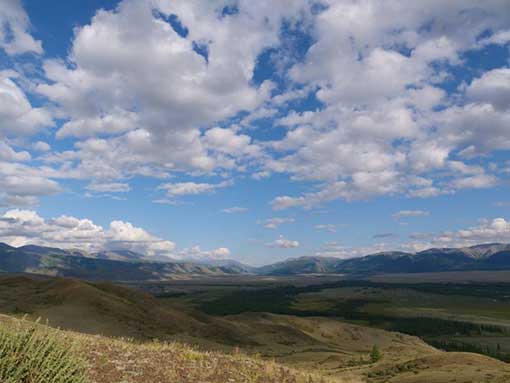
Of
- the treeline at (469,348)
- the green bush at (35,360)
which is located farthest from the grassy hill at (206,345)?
the treeline at (469,348)

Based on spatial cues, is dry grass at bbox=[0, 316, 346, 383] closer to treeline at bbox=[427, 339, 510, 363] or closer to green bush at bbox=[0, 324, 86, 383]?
green bush at bbox=[0, 324, 86, 383]

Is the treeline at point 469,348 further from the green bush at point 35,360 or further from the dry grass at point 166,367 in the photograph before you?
the green bush at point 35,360

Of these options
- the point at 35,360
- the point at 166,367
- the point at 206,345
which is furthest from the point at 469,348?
the point at 35,360

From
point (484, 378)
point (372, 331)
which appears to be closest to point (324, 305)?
point (372, 331)

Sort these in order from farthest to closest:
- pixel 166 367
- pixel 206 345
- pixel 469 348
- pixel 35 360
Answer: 1. pixel 469 348
2. pixel 206 345
3. pixel 166 367
4. pixel 35 360

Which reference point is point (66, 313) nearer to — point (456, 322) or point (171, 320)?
point (171, 320)

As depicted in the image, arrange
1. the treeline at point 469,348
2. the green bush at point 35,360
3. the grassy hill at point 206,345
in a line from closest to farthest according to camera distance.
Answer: the green bush at point 35,360, the grassy hill at point 206,345, the treeline at point 469,348

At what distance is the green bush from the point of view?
26.5 ft

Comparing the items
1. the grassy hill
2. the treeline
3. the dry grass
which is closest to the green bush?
the grassy hill

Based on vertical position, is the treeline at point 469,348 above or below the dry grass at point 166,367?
below

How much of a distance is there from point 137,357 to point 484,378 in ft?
55.1

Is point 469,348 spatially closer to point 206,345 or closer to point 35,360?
point 206,345

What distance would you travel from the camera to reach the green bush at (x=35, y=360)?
318 inches

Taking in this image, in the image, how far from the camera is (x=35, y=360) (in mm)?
8430
